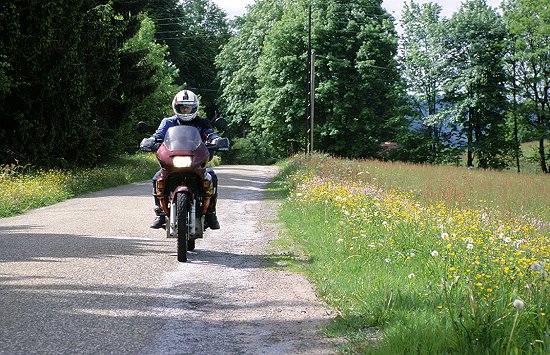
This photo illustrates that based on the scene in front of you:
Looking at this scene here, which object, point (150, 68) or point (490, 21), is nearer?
point (150, 68)

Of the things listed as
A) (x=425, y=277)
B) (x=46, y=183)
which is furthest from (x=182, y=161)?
(x=46, y=183)

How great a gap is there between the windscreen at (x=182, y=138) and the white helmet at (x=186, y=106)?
0.37 metres

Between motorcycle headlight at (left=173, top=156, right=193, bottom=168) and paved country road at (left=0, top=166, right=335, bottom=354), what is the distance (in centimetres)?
120

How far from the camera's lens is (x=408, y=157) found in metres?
51.1

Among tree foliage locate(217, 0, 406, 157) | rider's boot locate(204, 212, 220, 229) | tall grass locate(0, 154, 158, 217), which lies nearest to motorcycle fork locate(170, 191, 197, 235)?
rider's boot locate(204, 212, 220, 229)

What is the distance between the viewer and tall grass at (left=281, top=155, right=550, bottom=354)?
3918 millimetres

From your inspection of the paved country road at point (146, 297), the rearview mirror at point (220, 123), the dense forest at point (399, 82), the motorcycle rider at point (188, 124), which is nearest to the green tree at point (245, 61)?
the dense forest at point (399, 82)

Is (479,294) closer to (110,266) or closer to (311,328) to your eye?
(311,328)

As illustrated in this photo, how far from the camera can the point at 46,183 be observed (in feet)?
57.0

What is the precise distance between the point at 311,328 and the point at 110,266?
3.12 m

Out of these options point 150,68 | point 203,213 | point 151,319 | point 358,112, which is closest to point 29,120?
point 150,68

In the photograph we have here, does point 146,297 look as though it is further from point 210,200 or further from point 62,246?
point 62,246

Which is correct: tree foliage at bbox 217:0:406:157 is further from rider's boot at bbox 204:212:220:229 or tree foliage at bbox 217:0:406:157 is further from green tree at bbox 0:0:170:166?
rider's boot at bbox 204:212:220:229

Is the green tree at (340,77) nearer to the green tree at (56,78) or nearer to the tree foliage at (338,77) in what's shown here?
the tree foliage at (338,77)
